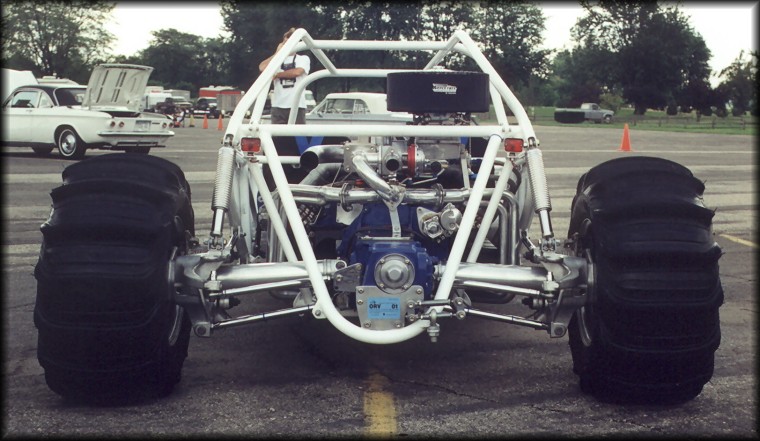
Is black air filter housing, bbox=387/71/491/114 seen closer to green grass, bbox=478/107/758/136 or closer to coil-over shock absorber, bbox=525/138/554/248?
coil-over shock absorber, bbox=525/138/554/248

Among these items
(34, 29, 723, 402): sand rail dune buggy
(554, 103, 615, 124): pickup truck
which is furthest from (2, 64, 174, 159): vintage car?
(554, 103, 615, 124): pickup truck

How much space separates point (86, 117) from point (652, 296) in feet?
55.7

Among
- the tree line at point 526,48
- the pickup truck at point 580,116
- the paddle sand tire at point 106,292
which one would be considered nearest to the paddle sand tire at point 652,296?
the paddle sand tire at point 106,292

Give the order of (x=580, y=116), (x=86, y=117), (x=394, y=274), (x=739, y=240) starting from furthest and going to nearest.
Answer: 1. (x=580, y=116)
2. (x=86, y=117)
3. (x=739, y=240)
4. (x=394, y=274)

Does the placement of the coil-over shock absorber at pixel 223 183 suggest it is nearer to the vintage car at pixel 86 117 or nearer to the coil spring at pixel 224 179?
the coil spring at pixel 224 179

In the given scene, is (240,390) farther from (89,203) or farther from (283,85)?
(283,85)

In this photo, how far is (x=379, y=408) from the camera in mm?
4113

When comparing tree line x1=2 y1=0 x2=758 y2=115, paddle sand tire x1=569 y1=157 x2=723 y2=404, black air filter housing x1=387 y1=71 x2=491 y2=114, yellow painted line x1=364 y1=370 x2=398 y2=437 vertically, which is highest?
tree line x1=2 y1=0 x2=758 y2=115

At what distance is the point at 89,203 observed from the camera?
3.98 m

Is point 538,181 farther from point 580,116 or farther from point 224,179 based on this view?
point 580,116

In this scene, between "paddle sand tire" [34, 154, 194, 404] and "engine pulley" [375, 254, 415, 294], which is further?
"engine pulley" [375, 254, 415, 294]

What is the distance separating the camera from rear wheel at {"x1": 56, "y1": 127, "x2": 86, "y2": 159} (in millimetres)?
19203

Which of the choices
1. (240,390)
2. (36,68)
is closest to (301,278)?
(240,390)

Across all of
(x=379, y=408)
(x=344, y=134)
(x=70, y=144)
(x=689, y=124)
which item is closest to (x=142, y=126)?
(x=70, y=144)
